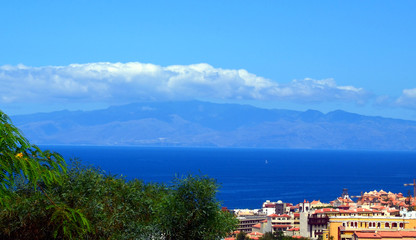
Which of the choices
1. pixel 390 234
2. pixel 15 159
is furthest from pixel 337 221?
pixel 15 159

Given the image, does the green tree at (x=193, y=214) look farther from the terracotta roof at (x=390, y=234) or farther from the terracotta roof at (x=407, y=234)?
the terracotta roof at (x=407, y=234)

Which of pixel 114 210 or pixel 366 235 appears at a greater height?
pixel 366 235

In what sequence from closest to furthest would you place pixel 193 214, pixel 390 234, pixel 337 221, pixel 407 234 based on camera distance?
pixel 193 214
pixel 390 234
pixel 407 234
pixel 337 221

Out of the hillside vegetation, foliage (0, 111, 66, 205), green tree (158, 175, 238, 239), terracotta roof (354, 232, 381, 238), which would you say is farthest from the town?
foliage (0, 111, 66, 205)

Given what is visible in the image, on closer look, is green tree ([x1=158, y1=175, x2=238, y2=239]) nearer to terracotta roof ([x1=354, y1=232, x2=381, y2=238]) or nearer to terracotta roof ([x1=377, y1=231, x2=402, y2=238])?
terracotta roof ([x1=354, y1=232, x2=381, y2=238])

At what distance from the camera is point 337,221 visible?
39.9m

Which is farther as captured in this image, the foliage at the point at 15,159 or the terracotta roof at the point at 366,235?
the terracotta roof at the point at 366,235

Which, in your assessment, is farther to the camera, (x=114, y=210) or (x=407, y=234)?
(x=407, y=234)

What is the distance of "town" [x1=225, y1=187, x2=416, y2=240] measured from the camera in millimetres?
38500

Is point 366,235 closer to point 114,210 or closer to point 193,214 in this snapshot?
point 193,214

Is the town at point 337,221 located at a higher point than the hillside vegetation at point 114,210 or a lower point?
higher

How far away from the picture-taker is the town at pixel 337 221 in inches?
1516

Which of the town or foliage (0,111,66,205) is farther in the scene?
the town

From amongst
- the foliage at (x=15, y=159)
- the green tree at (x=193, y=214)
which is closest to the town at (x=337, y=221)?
the green tree at (x=193, y=214)
